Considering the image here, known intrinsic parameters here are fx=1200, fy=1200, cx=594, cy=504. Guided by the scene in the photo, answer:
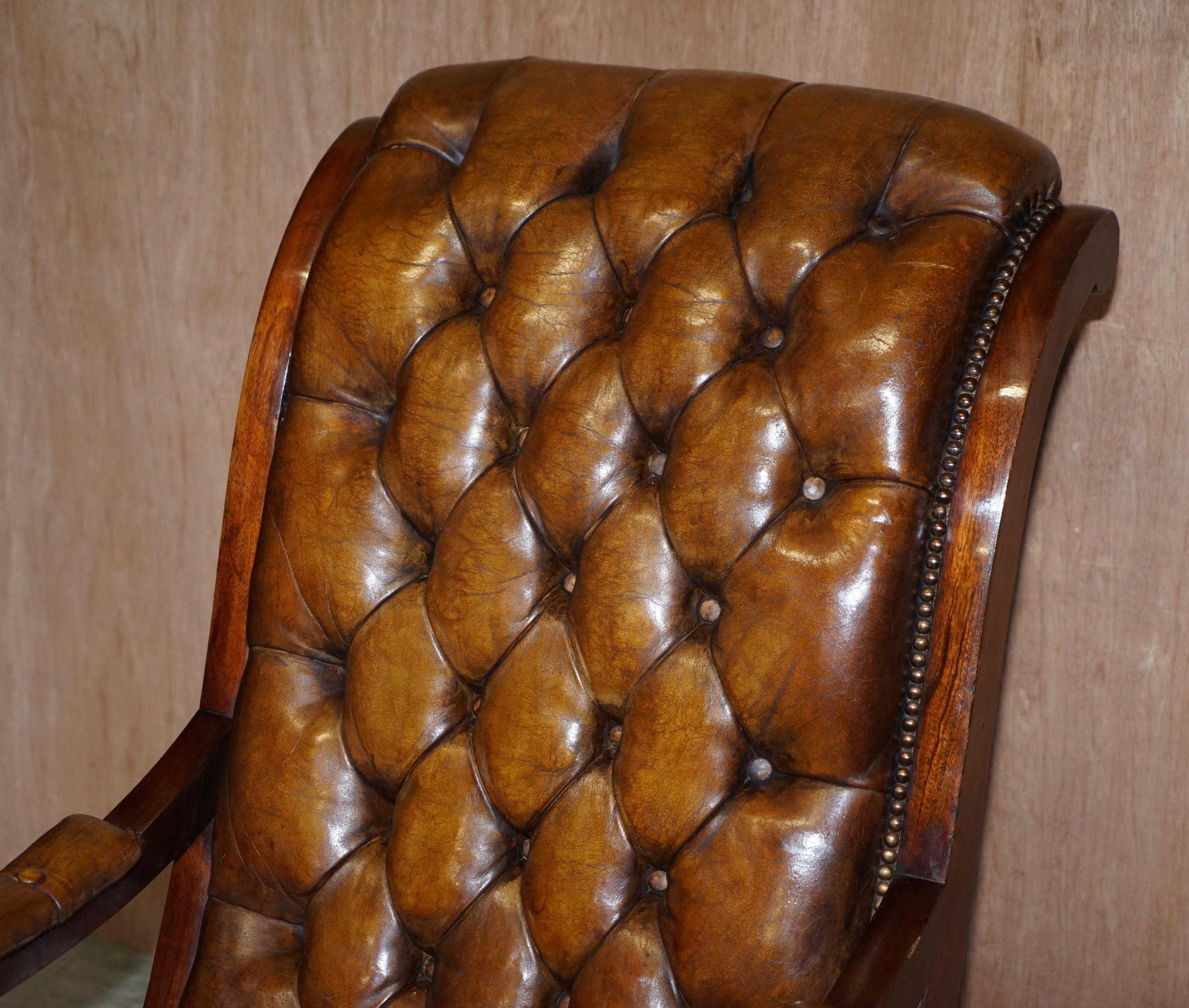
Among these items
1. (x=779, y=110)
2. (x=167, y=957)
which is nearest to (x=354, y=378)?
(x=779, y=110)

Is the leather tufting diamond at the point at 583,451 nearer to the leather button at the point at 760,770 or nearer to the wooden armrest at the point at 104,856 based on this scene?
the leather button at the point at 760,770

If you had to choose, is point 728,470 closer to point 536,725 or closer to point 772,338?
point 772,338

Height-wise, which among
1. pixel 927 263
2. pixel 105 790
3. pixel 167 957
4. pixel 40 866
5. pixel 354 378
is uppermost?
pixel 927 263

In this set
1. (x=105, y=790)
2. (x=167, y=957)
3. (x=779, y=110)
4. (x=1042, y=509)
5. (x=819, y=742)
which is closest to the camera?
(x=819, y=742)

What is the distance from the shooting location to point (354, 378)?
98cm

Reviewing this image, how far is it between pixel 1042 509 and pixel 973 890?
41 centimetres

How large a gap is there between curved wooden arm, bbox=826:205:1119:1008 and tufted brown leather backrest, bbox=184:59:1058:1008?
2 centimetres

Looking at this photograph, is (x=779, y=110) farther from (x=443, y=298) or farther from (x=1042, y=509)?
(x=1042, y=509)

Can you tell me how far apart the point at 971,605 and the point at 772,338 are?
23cm

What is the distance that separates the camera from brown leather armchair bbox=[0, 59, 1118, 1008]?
783 mm

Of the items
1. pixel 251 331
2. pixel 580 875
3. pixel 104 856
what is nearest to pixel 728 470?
pixel 580 875

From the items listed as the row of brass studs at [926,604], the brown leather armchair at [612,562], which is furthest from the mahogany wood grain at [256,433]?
the row of brass studs at [926,604]

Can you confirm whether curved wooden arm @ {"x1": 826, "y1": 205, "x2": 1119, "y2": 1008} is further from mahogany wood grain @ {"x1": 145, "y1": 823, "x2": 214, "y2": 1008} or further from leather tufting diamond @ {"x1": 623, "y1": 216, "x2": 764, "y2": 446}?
mahogany wood grain @ {"x1": 145, "y1": 823, "x2": 214, "y2": 1008}

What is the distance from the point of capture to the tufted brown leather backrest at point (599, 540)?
0.79 meters
